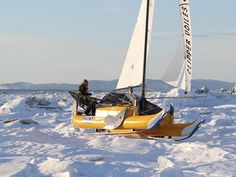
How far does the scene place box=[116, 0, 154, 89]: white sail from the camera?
1576cm

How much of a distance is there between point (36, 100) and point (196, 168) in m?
25.0

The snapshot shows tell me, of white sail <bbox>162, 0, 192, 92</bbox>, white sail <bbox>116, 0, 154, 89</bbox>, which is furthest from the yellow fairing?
white sail <bbox>162, 0, 192, 92</bbox>

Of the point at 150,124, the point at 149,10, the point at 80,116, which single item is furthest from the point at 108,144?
the point at 149,10

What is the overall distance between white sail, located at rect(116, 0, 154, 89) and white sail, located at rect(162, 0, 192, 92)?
1.17m

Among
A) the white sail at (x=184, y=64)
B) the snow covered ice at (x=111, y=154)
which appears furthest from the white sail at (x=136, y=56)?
the snow covered ice at (x=111, y=154)

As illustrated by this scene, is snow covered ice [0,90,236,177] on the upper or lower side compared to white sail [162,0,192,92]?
lower

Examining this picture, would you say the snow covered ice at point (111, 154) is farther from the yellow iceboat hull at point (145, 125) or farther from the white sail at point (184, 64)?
the white sail at point (184, 64)

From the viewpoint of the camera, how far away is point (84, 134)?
48.3 feet

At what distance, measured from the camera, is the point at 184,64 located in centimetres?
1461

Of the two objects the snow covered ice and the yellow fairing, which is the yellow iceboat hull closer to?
the yellow fairing

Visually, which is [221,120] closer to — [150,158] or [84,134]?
[84,134]

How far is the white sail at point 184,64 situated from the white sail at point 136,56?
1170 mm

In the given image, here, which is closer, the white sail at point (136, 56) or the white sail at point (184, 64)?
the white sail at point (184, 64)

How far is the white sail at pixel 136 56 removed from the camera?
15.8m
